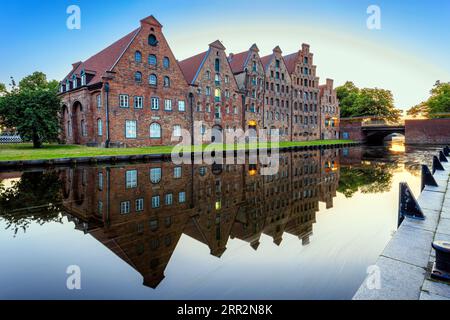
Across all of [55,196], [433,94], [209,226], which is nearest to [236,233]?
[209,226]

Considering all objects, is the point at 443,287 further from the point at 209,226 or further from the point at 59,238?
the point at 59,238

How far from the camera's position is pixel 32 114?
28.2 meters

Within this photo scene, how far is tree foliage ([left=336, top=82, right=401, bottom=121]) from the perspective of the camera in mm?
78625

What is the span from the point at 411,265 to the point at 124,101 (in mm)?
30270

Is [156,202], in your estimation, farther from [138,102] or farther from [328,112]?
[328,112]

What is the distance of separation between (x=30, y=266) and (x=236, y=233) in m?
4.17

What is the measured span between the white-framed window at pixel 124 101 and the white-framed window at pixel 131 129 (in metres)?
1.78

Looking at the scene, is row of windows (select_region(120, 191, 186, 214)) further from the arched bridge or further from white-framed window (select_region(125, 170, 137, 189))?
the arched bridge

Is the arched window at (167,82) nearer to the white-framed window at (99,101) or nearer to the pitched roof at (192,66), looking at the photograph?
the pitched roof at (192,66)

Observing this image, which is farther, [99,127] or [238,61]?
[238,61]

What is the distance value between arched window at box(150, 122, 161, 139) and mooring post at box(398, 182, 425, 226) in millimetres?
28766

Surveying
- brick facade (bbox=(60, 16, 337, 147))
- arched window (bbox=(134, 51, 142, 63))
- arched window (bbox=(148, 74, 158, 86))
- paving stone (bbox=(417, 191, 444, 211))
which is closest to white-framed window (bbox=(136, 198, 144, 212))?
paving stone (bbox=(417, 191, 444, 211))

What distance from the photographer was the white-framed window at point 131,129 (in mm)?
29891

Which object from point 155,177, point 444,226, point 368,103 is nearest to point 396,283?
point 444,226
